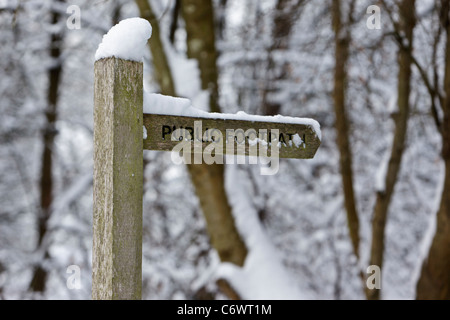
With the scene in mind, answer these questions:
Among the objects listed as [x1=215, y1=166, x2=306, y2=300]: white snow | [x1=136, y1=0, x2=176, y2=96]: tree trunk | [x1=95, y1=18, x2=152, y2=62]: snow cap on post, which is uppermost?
[x1=136, y1=0, x2=176, y2=96]: tree trunk

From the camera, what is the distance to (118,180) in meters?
1.77

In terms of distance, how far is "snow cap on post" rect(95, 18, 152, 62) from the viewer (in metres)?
1.79

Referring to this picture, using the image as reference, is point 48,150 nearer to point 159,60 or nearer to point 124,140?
point 159,60

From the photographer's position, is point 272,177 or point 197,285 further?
point 272,177

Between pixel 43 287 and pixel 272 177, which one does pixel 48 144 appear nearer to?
pixel 43 287

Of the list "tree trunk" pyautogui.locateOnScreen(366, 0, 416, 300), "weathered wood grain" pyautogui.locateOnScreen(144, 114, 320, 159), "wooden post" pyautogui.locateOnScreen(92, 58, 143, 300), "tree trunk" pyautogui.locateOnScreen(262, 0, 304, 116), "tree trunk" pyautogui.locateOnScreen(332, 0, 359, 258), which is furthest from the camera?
"tree trunk" pyautogui.locateOnScreen(262, 0, 304, 116)

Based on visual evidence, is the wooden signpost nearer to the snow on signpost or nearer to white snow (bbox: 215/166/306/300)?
the snow on signpost

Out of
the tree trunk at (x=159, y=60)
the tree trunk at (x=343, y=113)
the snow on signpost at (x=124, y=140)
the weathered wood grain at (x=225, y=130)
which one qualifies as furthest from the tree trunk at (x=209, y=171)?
the snow on signpost at (x=124, y=140)

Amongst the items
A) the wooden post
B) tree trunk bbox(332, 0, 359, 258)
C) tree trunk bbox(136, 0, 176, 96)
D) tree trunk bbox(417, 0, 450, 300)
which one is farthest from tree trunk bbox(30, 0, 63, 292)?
the wooden post

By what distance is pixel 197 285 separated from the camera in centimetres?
517

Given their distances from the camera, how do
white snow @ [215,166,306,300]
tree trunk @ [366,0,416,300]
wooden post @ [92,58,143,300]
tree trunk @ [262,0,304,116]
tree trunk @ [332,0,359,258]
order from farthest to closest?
tree trunk @ [262,0,304,116] → white snow @ [215,166,306,300] → tree trunk @ [332,0,359,258] → tree trunk @ [366,0,416,300] → wooden post @ [92,58,143,300]

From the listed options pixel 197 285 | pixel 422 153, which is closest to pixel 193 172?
pixel 197 285

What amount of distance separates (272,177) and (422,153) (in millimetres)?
1768

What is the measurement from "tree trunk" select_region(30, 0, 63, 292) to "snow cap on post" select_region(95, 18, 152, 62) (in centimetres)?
520
